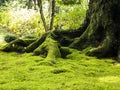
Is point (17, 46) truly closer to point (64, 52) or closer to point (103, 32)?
point (64, 52)

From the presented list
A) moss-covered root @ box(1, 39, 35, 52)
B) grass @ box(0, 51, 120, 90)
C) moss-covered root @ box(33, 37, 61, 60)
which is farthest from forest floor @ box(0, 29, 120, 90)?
moss-covered root @ box(1, 39, 35, 52)

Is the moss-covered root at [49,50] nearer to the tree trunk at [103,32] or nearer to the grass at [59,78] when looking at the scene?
the tree trunk at [103,32]

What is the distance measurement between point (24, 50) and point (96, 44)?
3163 mm

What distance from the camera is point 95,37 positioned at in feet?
32.8

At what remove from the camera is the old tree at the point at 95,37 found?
30.5ft

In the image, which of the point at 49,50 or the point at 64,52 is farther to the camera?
the point at 64,52

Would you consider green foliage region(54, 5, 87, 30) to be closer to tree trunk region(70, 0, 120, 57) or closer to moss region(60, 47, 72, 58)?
tree trunk region(70, 0, 120, 57)

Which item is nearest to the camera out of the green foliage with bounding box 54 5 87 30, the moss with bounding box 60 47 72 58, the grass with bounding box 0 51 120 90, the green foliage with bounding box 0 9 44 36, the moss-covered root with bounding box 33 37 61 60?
the grass with bounding box 0 51 120 90

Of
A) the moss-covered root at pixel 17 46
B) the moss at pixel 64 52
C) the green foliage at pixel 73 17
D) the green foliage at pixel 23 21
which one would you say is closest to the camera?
the moss at pixel 64 52

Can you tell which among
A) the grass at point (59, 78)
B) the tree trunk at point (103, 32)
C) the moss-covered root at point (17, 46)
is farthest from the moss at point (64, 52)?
the moss-covered root at point (17, 46)

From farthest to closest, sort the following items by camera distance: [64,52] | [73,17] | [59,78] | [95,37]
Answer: [73,17] < [95,37] < [64,52] < [59,78]

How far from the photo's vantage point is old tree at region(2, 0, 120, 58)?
928 cm

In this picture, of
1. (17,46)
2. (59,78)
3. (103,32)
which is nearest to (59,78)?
(59,78)

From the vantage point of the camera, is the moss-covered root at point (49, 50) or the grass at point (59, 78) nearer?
the grass at point (59, 78)
